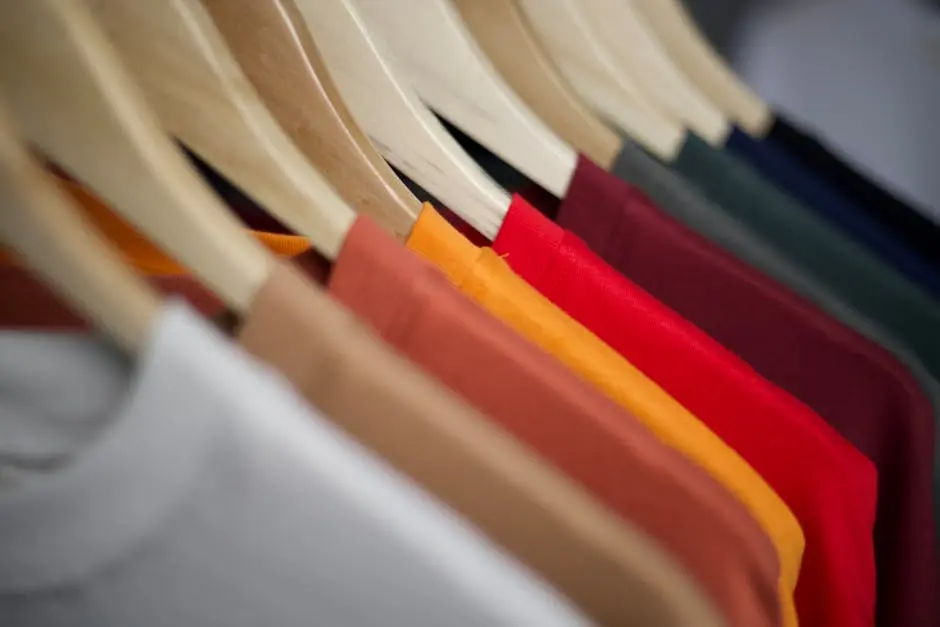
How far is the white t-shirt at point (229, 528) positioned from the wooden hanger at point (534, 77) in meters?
0.32

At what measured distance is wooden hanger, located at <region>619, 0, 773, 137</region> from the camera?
0.60 meters

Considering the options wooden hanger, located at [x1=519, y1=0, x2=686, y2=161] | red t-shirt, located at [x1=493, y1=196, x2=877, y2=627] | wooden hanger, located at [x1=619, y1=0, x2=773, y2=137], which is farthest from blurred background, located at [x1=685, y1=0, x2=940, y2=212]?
red t-shirt, located at [x1=493, y1=196, x2=877, y2=627]

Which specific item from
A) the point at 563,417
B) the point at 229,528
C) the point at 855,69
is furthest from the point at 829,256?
the point at 855,69

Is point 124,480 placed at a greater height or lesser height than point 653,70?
lesser

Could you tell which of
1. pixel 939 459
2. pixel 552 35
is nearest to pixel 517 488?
pixel 939 459

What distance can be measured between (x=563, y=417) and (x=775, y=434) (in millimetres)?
128

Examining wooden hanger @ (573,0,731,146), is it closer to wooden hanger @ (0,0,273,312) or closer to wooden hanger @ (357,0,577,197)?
wooden hanger @ (357,0,577,197)

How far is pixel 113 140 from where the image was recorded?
10.4 inches

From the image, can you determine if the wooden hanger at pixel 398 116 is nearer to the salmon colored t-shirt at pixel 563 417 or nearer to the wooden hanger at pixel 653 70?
the salmon colored t-shirt at pixel 563 417

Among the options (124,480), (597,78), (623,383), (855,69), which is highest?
(855,69)

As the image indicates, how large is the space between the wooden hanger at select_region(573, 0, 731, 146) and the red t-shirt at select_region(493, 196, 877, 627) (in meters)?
0.25

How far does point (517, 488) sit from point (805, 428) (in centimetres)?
18

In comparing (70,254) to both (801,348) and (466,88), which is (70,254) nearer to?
(466,88)

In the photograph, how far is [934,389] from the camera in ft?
1.40
